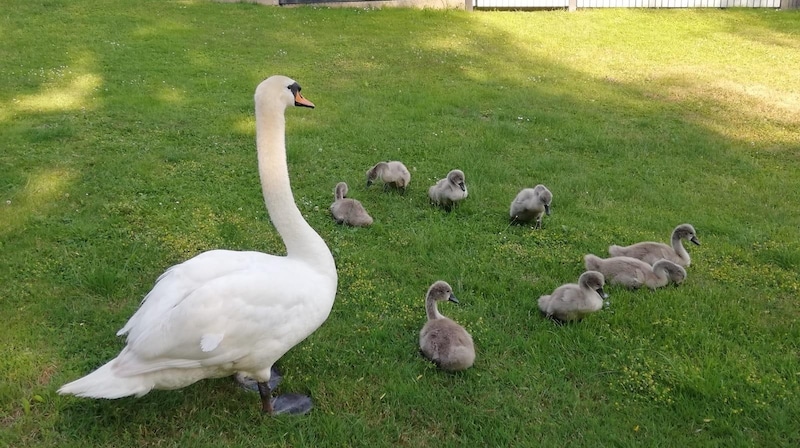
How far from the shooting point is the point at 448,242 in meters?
6.11

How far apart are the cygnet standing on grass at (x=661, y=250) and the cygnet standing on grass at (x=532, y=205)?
73 centimetres

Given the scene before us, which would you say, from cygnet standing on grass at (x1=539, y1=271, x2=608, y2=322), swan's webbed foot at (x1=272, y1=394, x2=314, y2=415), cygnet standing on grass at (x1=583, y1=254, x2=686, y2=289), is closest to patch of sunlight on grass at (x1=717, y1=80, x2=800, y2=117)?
cygnet standing on grass at (x1=583, y1=254, x2=686, y2=289)

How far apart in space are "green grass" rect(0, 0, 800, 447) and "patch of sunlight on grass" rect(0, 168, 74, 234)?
0.12 ft

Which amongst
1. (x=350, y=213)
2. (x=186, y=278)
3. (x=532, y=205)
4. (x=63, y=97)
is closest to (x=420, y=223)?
(x=350, y=213)

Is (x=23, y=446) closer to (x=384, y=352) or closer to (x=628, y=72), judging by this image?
(x=384, y=352)

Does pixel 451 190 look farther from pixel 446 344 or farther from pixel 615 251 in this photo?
pixel 446 344

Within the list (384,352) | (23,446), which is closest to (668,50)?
(384,352)

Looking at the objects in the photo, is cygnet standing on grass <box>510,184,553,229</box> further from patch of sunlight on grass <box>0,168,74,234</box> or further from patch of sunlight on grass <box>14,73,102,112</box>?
patch of sunlight on grass <box>14,73,102,112</box>

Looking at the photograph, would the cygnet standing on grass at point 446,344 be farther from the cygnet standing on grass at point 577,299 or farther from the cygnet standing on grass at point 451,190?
the cygnet standing on grass at point 451,190

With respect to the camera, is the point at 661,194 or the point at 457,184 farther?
the point at 661,194

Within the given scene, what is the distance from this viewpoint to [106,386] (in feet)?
11.2

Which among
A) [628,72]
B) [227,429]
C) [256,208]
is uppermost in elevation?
[628,72]

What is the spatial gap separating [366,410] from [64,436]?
1750mm

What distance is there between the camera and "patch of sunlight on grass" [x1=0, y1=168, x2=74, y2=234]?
20.2 ft
